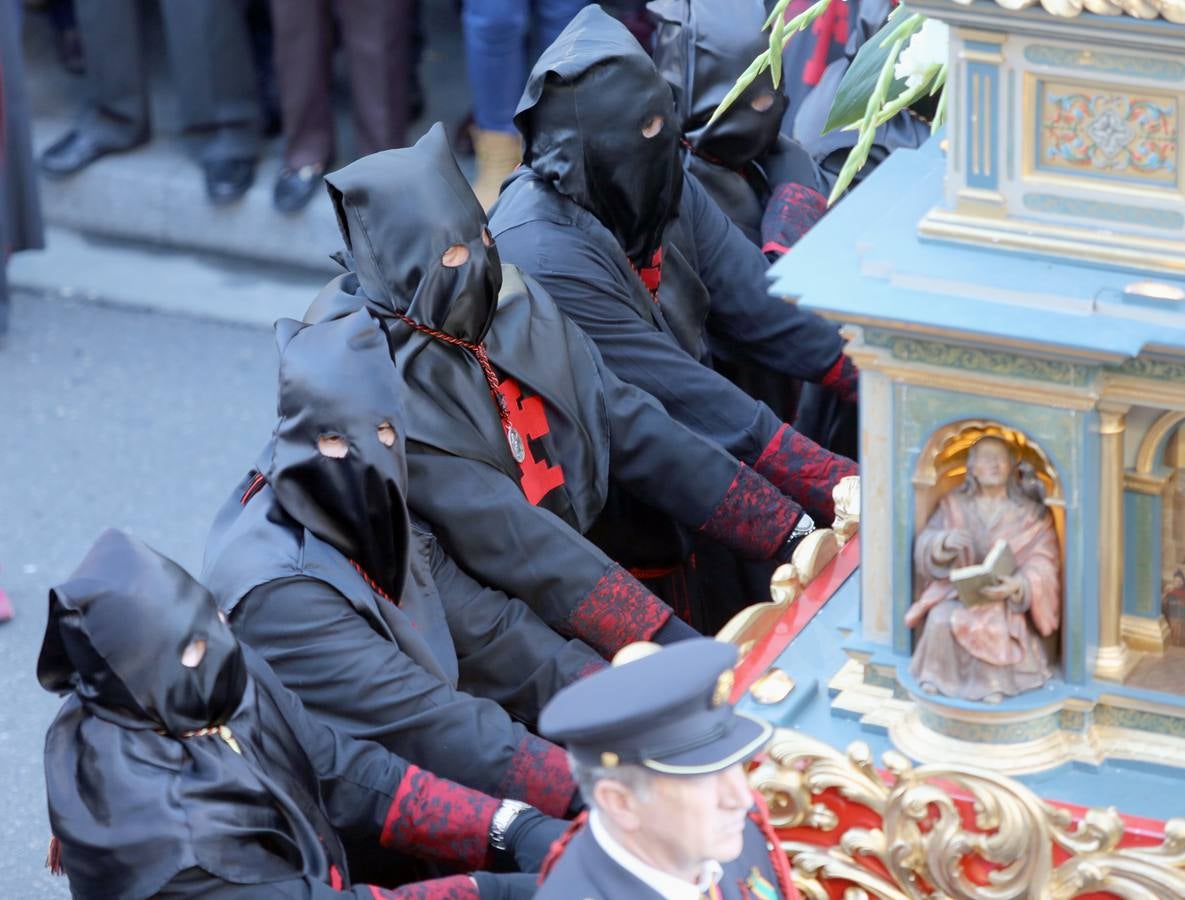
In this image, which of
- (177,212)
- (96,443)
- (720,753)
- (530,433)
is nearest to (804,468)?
(530,433)

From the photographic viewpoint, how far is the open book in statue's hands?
2.58 meters

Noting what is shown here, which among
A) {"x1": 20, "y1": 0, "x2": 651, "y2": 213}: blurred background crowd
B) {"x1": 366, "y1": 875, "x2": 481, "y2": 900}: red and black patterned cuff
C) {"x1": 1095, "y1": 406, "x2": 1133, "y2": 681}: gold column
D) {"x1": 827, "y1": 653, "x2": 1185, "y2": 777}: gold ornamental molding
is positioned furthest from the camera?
{"x1": 20, "y1": 0, "x2": 651, "y2": 213}: blurred background crowd

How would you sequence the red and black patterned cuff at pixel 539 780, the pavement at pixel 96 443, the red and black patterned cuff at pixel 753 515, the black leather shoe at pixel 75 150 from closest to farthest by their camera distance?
the red and black patterned cuff at pixel 539 780 < the red and black patterned cuff at pixel 753 515 < the pavement at pixel 96 443 < the black leather shoe at pixel 75 150

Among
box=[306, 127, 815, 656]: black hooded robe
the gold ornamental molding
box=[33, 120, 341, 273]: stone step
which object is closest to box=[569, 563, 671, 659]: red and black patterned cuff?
box=[306, 127, 815, 656]: black hooded robe

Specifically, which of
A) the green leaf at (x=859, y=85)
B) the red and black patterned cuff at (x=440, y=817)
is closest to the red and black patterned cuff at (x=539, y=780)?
the red and black patterned cuff at (x=440, y=817)

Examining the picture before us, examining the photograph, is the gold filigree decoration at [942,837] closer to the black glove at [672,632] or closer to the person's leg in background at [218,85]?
the black glove at [672,632]

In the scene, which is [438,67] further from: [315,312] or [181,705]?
[181,705]

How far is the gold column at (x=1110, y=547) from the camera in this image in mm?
2541

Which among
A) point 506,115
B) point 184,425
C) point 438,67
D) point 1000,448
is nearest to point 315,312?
point 1000,448

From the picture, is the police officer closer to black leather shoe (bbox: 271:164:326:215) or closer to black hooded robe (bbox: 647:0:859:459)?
black hooded robe (bbox: 647:0:859:459)

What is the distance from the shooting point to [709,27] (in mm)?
Answer: 4355

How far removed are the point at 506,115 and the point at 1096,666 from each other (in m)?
4.45

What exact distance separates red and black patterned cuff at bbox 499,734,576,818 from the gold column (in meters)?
0.81

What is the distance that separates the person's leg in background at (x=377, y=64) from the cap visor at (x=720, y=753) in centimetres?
482
